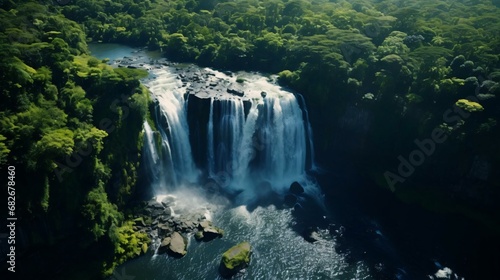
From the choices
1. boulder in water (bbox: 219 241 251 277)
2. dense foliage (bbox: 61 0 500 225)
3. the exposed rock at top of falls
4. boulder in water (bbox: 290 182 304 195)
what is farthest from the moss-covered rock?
boulder in water (bbox: 219 241 251 277)

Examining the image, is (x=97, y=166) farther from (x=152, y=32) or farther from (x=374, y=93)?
(x=152, y=32)

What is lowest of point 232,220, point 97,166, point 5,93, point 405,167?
point 232,220

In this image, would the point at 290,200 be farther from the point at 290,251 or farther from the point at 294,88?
the point at 294,88

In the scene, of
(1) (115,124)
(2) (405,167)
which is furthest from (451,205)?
(1) (115,124)

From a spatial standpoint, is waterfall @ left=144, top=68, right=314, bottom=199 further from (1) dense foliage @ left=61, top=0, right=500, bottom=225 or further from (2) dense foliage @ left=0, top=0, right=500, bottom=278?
(1) dense foliage @ left=61, top=0, right=500, bottom=225

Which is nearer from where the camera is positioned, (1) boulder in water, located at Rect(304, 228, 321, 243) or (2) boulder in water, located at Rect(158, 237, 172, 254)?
(2) boulder in water, located at Rect(158, 237, 172, 254)

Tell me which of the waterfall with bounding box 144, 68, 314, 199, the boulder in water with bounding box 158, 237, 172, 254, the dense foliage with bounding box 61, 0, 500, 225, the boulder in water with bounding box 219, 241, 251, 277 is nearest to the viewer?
the boulder in water with bounding box 219, 241, 251, 277
